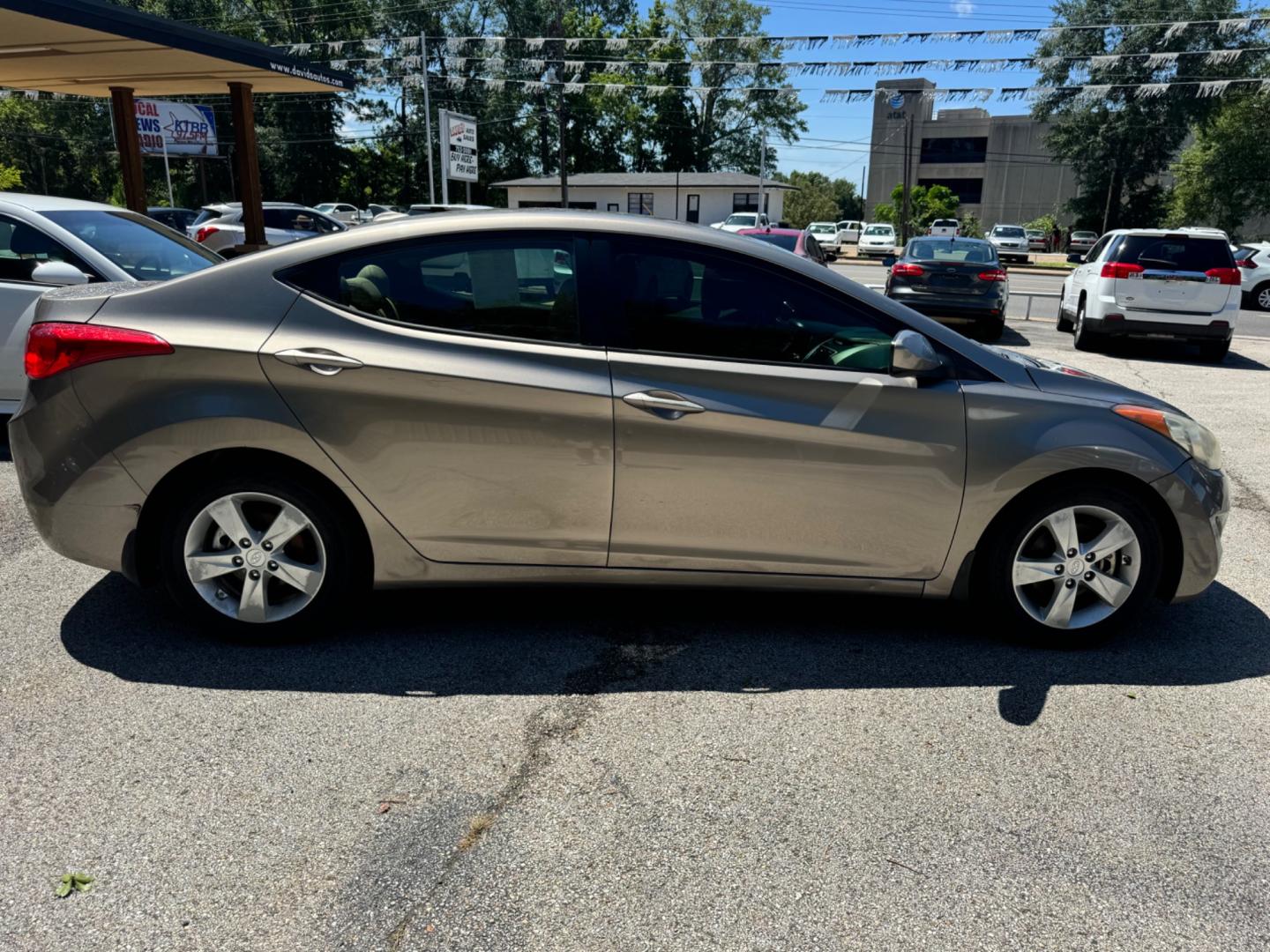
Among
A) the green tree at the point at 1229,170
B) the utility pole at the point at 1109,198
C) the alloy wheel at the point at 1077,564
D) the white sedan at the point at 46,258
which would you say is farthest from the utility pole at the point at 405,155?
the alloy wheel at the point at 1077,564

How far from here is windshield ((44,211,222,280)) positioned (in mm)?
6688

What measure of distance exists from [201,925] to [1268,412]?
9979mm

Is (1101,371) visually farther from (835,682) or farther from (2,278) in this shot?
Answer: (2,278)

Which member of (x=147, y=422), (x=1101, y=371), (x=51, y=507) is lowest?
(x=1101, y=371)

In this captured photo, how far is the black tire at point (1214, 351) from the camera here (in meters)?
12.3

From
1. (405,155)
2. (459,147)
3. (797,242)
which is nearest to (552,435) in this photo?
(797,242)

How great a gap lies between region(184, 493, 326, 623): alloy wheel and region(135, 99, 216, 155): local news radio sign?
49458 mm

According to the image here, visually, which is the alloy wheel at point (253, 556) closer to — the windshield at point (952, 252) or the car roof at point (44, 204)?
the car roof at point (44, 204)

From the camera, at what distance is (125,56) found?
12133 mm

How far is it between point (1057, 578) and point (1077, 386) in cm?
78

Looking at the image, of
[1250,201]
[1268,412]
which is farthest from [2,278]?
[1250,201]

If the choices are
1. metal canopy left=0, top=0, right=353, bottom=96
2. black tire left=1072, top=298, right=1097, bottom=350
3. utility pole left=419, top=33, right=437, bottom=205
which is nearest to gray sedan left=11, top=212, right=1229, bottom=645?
metal canopy left=0, top=0, right=353, bottom=96

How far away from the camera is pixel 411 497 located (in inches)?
136

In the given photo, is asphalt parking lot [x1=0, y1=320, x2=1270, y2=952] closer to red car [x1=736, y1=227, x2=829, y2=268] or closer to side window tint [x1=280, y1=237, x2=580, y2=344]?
side window tint [x1=280, y1=237, x2=580, y2=344]
